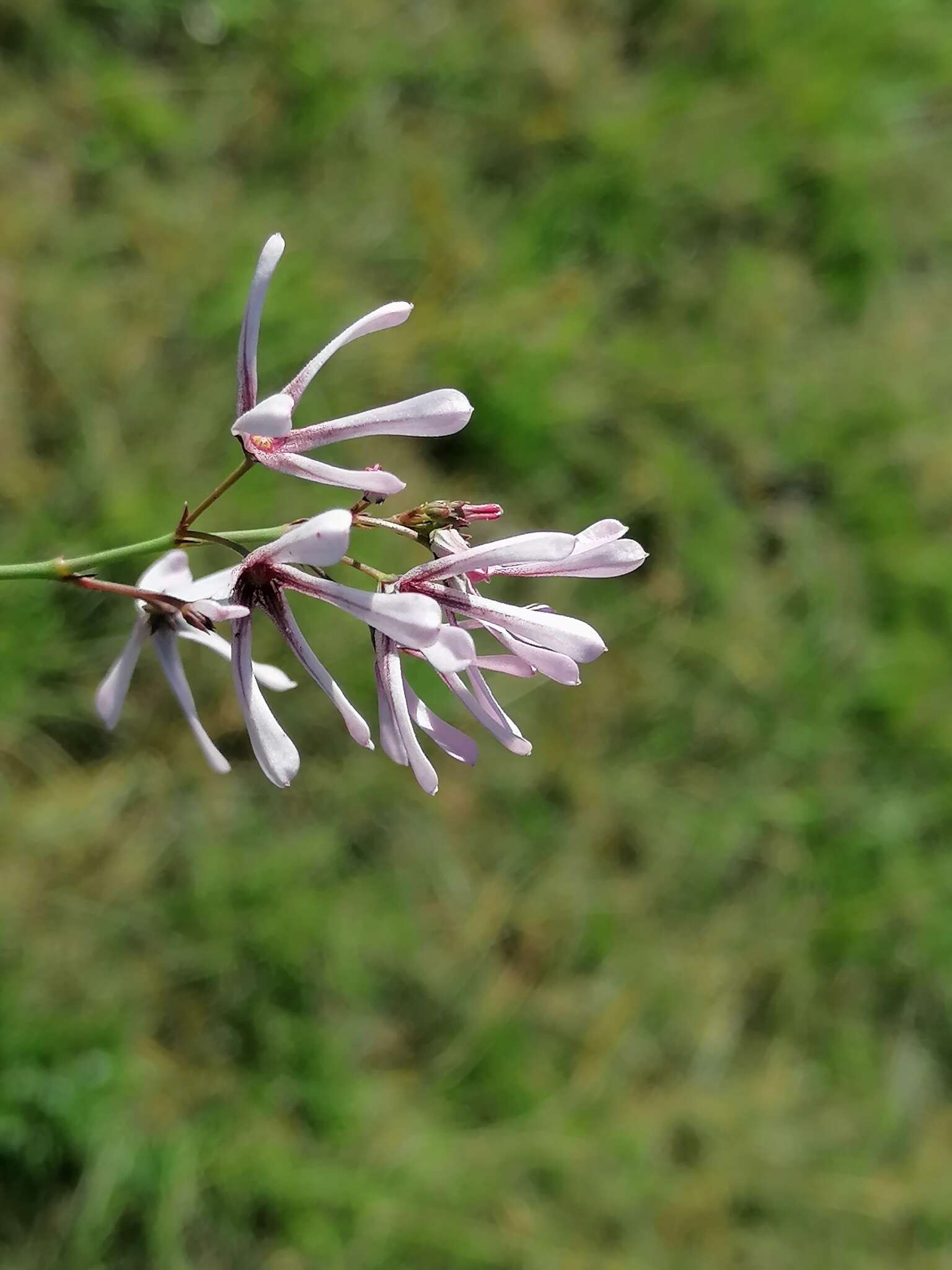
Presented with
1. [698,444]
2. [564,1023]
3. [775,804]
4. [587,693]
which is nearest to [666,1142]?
[564,1023]

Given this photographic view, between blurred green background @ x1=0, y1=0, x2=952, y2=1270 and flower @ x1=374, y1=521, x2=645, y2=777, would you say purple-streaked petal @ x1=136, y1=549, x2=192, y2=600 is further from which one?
blurred green background @ x1=0, y1=0, x2=952, y2=1270

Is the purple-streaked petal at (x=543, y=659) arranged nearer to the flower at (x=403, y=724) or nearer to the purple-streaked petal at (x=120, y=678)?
Answer: the flower at (x=403, y=724)

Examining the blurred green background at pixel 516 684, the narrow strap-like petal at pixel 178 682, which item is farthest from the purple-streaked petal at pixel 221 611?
the blurred green background at pixel 516 684

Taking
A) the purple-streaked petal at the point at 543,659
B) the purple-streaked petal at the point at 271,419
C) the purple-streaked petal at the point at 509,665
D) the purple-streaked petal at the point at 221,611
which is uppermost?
the purple-streaked petal at the point at 271,419

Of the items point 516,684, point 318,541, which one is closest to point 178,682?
point 318,541

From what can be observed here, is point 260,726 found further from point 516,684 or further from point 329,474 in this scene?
point 516,684

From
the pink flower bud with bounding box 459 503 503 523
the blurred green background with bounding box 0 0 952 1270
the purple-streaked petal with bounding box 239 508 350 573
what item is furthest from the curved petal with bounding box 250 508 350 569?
the blurred green background with bounding box 0 0 952 1270
